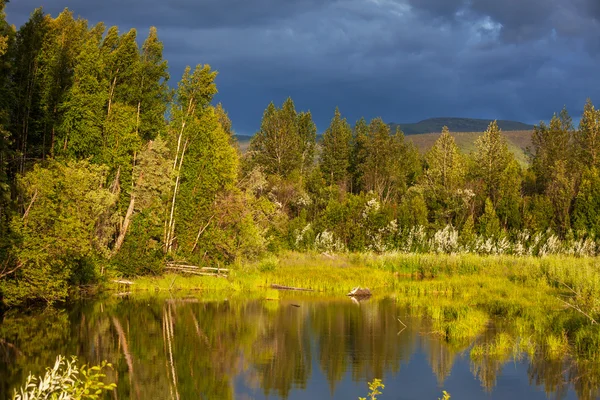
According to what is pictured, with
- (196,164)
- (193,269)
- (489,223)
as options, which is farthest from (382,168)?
(193,269)

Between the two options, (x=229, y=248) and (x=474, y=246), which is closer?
(x=229, y=248)

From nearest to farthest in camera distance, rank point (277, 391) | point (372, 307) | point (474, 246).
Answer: point (277, 391) → point (372, 307) → point (474, 246)

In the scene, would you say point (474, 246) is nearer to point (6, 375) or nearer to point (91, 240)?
point (91, 240)

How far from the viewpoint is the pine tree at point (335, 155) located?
94.2 metres

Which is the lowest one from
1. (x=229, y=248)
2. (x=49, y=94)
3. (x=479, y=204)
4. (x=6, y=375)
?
(x=6, y=375)

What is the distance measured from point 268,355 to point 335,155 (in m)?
73.0

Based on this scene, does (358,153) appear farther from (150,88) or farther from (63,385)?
(63,385)

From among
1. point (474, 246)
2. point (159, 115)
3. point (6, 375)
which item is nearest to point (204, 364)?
point (6, 375)

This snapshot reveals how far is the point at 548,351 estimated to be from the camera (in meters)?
21.9

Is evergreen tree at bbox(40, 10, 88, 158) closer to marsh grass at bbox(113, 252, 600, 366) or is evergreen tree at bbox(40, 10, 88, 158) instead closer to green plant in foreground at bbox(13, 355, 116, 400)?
marsh grass at bbox(113, 252, 600, 366)

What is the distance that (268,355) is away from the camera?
2292 cm

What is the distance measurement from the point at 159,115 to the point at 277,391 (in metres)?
31.8

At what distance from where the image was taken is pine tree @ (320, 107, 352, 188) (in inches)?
3711

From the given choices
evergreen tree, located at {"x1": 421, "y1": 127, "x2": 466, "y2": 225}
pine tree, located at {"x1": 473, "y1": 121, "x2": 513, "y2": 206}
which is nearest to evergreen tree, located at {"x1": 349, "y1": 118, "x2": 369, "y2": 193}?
evergreen tree, located at {"x1": 421, "y1": 127, "x2": 466, "y2": 225}
